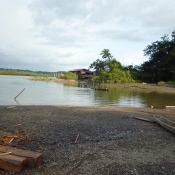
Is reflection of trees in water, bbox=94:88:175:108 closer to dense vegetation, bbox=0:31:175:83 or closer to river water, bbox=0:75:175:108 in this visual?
river water, bbox=0:75:175:108

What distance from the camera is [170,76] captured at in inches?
2753

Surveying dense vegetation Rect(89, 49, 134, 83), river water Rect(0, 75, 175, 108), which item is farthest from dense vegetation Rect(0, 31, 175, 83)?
river water Rect(0, 75, 175, 108)

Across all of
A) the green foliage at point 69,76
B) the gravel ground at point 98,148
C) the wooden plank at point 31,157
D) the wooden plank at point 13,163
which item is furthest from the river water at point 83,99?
the green foliage at point 69,76

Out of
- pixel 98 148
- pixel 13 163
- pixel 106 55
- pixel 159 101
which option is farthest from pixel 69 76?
pixel 13 163

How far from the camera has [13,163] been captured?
4.92m

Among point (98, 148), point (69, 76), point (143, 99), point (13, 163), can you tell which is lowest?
point (143, 99)

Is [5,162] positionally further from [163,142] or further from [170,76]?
[170,76]

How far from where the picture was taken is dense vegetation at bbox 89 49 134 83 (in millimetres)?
76875

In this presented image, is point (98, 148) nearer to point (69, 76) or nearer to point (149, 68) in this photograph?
point (149, 68)

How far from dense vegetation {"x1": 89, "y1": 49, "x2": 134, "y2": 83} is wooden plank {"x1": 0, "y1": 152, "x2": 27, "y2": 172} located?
72.2m

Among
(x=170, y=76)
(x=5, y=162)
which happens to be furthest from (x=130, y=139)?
(x=170, y=76)

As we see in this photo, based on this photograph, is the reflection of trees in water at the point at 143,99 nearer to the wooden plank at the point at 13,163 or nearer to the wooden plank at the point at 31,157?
the wooden plank at the point at 31,157

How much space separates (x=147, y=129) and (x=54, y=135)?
5.04 m

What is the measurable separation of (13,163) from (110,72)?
247ft
